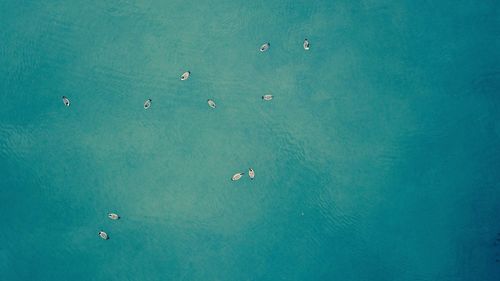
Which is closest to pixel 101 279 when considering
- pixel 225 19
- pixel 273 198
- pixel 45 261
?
pixel 45 261

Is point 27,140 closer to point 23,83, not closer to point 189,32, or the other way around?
point 23,83

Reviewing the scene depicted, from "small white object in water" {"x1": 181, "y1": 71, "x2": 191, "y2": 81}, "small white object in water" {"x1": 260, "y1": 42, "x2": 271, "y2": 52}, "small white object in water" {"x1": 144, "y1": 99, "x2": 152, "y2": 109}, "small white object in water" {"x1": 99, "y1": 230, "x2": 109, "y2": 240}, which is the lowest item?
"small white object in water" {"x1": 99, "y1": 230, "x2": 109, "y2": 240}

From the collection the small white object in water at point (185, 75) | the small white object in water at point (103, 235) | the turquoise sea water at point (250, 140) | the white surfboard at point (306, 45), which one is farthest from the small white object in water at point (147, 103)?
the white surfboard at point (306, 45)

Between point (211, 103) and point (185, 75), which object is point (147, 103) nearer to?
point (185, 75)

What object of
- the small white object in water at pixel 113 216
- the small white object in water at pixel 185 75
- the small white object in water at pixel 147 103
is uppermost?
the small white object in water at pixel 185 75

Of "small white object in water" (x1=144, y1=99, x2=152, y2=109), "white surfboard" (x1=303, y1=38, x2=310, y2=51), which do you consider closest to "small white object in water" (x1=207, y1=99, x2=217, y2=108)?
"small white object in water" (x1=144, y1=99, x2=152, y2=109)

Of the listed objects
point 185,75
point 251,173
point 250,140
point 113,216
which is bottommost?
point 113,216

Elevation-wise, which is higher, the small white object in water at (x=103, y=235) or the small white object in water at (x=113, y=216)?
the small white object in water at (x=113, y=216)

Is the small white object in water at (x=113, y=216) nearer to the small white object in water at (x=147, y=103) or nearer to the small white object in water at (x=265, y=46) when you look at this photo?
Answer: the small white object in water at (x=147, y=103)

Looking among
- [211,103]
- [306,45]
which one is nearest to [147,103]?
[211,103]

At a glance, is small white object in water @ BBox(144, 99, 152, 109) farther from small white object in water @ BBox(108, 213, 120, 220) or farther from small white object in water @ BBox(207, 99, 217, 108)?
small white object in water @ BBox(108, 213, 120, 220)
